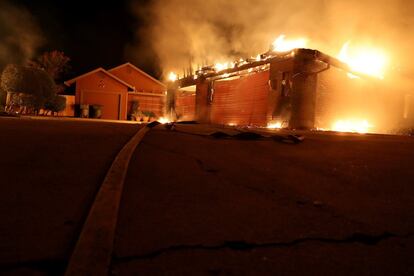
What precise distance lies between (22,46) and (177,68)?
69.0 feet

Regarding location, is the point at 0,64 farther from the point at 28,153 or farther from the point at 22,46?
the point at 28,153

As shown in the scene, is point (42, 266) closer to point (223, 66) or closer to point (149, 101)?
point (223, 66)

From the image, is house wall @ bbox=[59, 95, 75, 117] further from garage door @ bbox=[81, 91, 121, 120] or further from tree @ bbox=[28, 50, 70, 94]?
tree @ bbox=[28, 50, 70, 94]

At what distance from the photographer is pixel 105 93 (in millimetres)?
29875

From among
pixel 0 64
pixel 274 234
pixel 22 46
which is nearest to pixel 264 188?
pixel 274 234

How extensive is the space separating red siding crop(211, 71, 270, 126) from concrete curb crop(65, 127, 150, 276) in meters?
11.0

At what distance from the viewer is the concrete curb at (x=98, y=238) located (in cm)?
132

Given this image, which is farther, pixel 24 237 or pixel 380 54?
pixel 380 54

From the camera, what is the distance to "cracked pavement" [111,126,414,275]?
1.56m

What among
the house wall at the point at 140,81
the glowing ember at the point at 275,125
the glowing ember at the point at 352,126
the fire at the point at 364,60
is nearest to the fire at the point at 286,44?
the fire at the point at 364,60

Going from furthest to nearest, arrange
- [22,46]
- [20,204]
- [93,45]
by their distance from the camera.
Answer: [93,45] < [22,46] < [20,204]

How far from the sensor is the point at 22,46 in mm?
35531

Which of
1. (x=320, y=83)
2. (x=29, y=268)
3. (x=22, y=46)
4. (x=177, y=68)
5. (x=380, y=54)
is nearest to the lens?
(x=29, y=268)

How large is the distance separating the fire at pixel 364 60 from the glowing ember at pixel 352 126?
6.77 ft
